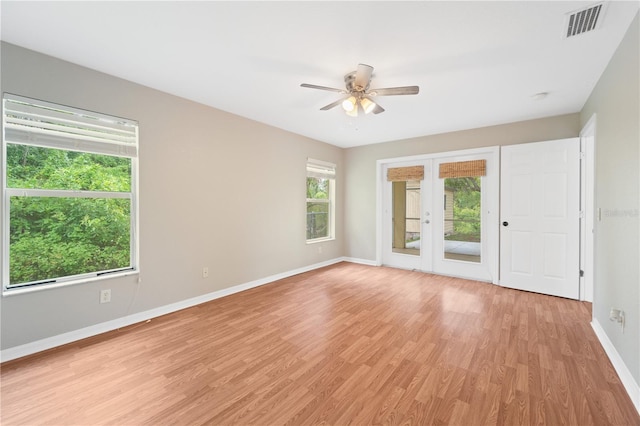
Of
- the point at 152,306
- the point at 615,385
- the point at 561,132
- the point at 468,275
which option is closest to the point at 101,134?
the point at 152,306

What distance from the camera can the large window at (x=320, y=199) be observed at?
523 cm

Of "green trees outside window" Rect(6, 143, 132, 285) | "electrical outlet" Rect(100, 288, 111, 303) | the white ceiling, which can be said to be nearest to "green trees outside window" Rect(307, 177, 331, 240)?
the white ceiling

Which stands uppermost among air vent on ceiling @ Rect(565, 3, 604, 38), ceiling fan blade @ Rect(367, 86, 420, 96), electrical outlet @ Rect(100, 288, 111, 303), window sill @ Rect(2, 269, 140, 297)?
air vent on ceiling @ Rect(565, 3, 604, 38)

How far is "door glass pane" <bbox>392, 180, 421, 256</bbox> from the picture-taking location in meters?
5.13

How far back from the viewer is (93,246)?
270cm

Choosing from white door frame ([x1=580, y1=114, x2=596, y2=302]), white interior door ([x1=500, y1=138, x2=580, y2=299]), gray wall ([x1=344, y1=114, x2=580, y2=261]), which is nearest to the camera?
white door frame ([x1=580, y1=114, x2=596, y2=302])

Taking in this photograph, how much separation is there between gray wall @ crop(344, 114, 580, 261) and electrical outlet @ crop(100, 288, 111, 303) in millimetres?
4254

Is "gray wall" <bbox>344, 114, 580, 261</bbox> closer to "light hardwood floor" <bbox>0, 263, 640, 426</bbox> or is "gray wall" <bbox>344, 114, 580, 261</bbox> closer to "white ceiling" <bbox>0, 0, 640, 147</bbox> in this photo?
"white ceiling" <bbox>0, 0, 640, 147</bbox>

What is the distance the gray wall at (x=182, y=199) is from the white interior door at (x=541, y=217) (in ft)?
10.8

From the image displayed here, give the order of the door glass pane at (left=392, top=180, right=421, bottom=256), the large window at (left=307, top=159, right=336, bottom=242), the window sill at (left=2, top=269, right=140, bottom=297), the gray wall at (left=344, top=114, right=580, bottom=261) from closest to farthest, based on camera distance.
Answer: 1. the window sill at (left=2, top=269, right=140, bottom=297)
2. the gray wall at (left=344, top=114, right=580, bottom=261)
3. the door glass pane at (left=392, top=180, right=421, bottom=256)
4. the large window at (left=307, top=159, right=336, bottom=242)

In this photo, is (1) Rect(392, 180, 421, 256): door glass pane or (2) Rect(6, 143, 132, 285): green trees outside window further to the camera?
(1) Rect(392, 180, 421, 256): door glass pane

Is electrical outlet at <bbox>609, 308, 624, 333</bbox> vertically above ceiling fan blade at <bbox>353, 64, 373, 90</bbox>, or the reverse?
ceiling fan blade at <bbox>353, 64, 373, 90</bbox>

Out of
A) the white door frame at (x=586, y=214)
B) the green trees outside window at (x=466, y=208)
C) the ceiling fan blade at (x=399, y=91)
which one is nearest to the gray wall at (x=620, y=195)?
the white door frame at (x=586, y=214)

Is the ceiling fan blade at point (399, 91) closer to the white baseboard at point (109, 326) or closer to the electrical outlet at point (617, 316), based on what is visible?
the electrical outlet at point (617, 316)
